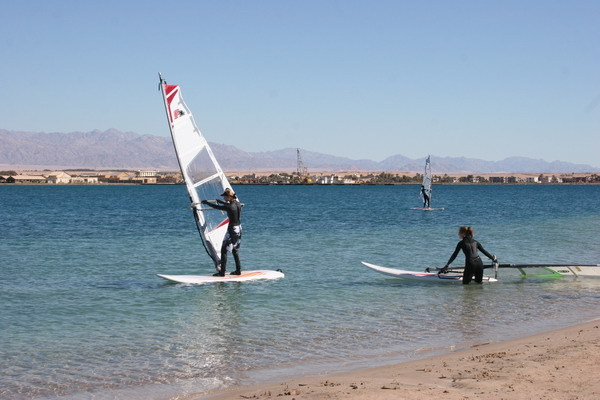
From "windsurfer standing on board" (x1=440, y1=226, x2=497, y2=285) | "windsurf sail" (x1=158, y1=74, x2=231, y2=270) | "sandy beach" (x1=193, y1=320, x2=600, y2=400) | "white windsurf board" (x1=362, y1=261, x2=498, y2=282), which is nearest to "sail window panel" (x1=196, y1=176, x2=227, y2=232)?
"windsurf sail" (x1=158, y1=74, x2=231, y2=270)

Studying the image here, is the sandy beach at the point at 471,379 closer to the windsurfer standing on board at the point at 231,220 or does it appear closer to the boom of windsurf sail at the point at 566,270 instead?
the windsurfer standing on board at the point at 231,220

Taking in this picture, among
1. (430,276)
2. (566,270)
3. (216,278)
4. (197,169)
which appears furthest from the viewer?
(566,270)

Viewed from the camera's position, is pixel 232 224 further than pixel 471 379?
Yes

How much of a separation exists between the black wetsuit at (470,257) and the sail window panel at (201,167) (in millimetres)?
6111

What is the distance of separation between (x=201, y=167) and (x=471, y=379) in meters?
10.2

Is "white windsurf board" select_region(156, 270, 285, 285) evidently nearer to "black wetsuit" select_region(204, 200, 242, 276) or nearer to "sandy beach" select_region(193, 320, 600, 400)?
"black wetsuit" select_region(204, 200, 242, 276)

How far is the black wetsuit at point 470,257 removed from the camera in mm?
15742

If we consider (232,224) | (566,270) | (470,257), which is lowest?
(566,270)

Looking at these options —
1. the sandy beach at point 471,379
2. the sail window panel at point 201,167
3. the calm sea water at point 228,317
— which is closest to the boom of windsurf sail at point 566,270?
the calm sea water at point 228,317

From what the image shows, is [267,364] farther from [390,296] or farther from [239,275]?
[239,275]

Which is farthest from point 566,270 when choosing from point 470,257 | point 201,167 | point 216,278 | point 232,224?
point 201,167

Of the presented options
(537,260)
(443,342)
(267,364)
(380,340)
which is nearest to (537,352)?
(443,342)

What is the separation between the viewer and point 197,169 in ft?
53.8

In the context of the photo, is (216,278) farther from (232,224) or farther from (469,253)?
(469,253)
